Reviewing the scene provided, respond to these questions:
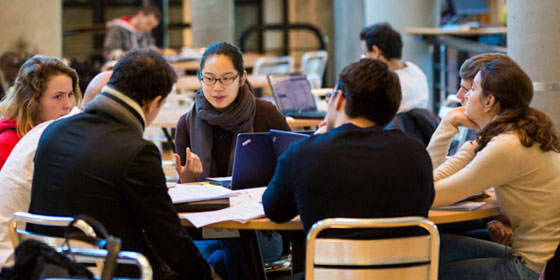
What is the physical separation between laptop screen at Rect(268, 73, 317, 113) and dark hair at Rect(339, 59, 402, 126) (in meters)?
3.08

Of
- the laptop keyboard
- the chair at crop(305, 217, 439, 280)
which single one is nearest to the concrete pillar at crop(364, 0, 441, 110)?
the laptop keyboard

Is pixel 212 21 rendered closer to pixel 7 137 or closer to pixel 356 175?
pixel 7 137

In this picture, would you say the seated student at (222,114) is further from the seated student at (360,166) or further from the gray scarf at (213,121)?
the seated student at (360,166)

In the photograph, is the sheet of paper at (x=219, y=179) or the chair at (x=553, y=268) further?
the sheet of paper at (x=219, y=179)

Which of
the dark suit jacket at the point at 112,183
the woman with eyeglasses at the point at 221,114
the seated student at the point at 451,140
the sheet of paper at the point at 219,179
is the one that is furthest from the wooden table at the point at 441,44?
the dark suit jacket at the point at 112,183

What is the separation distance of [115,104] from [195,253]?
548 millimetres

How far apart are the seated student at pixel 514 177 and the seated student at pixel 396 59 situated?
261 centimetres

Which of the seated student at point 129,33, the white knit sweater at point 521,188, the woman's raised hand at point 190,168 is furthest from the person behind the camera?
the seated student at point 129,33

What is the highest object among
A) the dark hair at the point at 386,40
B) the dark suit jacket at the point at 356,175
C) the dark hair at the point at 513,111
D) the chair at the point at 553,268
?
the dark hair at the point at 386,40

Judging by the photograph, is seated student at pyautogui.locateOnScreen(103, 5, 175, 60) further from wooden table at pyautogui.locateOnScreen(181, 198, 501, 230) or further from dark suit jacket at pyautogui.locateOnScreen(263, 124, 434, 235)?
dark suit jacket at pyautogui.locateOnScreen(263, 124, 434, 235)

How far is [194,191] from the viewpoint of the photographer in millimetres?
3090

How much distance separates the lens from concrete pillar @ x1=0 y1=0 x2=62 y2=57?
8.27m

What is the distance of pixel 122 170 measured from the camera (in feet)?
8.04

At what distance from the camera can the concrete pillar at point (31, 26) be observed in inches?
325
